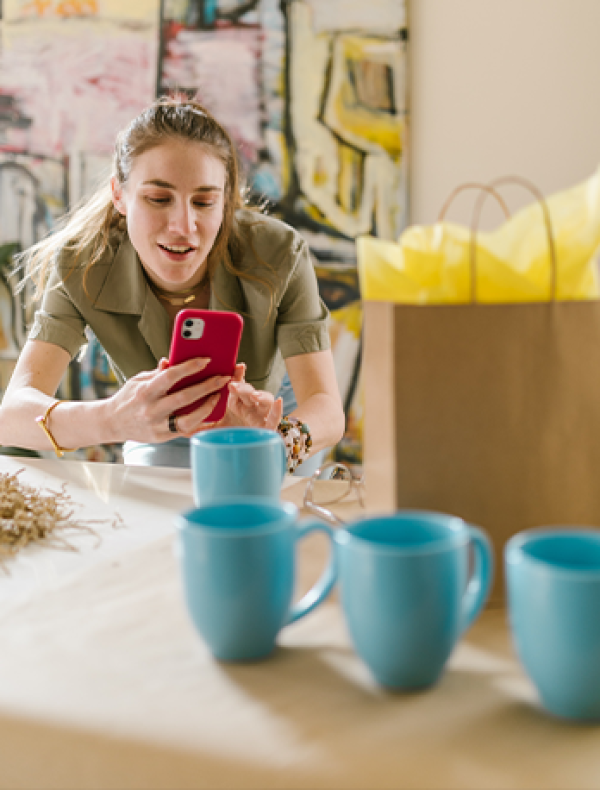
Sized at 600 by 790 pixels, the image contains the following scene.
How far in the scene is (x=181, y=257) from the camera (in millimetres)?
1438

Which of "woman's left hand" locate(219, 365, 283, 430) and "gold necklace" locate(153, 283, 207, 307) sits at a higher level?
"gold necklace" locate(153, 283, 207, 307)

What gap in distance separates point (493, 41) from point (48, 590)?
80.6 inches

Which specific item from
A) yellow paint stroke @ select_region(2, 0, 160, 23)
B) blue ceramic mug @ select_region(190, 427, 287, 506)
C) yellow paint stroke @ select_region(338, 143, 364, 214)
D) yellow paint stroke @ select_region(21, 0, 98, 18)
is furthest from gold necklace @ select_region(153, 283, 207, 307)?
yellow paint stroke @ select_region(21, 0, 98, 18)

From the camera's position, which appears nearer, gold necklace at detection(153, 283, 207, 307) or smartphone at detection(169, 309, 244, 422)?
smartphone at detection(169, 309, 244, 422)

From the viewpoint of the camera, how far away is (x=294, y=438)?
123cm

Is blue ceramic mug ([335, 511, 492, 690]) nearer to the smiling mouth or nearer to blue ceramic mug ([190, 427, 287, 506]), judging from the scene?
blue ceramic mug ([190, 427, 287, 506])

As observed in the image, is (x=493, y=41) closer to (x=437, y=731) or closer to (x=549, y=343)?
(x=549, y=343)

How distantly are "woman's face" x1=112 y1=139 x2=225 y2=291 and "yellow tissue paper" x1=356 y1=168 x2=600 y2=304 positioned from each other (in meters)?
0.87

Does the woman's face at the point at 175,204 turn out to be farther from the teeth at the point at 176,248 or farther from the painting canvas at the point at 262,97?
the painting canvas at the point at 262,97

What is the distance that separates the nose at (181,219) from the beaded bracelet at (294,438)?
1.33ft

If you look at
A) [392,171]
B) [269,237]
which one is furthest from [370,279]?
[392,171]

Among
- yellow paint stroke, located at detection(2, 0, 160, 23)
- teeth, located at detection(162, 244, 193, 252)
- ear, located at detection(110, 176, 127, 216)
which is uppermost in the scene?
yellow paint stroke, located at detection(2, 0, 160, 23)

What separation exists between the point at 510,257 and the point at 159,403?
0.64 meters

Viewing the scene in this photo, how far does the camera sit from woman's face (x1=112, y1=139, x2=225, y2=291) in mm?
1400
